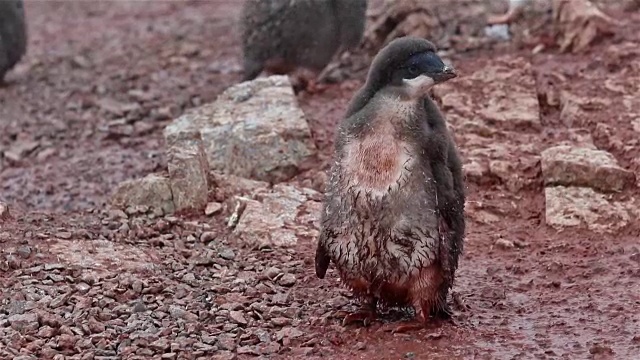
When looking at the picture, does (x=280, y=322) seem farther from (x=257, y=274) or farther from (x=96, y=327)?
(x=96, y=327)

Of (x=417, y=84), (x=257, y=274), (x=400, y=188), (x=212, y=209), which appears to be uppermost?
(x=417, y=84)

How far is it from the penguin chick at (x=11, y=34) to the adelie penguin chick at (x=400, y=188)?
621cm

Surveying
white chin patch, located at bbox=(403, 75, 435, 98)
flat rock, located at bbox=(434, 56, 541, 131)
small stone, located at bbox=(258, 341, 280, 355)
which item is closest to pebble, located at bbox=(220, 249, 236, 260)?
small stone, located at bbox=(258, 341, 280, 355)

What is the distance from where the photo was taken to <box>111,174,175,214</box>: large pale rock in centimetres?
612

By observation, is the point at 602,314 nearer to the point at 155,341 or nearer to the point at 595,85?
the point at 155,341

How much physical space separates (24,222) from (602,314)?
9.57ft

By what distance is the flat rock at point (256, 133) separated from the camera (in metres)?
6.70

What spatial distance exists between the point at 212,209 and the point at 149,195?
1.17 feet

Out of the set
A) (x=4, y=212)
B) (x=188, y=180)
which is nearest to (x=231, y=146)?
(x=188, y=180)

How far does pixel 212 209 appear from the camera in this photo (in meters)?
6.09

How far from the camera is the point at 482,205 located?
19.8 ft

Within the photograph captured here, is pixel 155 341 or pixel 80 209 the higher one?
pixel 155 341

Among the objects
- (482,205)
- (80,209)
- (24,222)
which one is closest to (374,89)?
(482,205)

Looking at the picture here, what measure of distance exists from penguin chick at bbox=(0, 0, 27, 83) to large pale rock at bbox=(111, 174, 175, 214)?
14.1 feet
